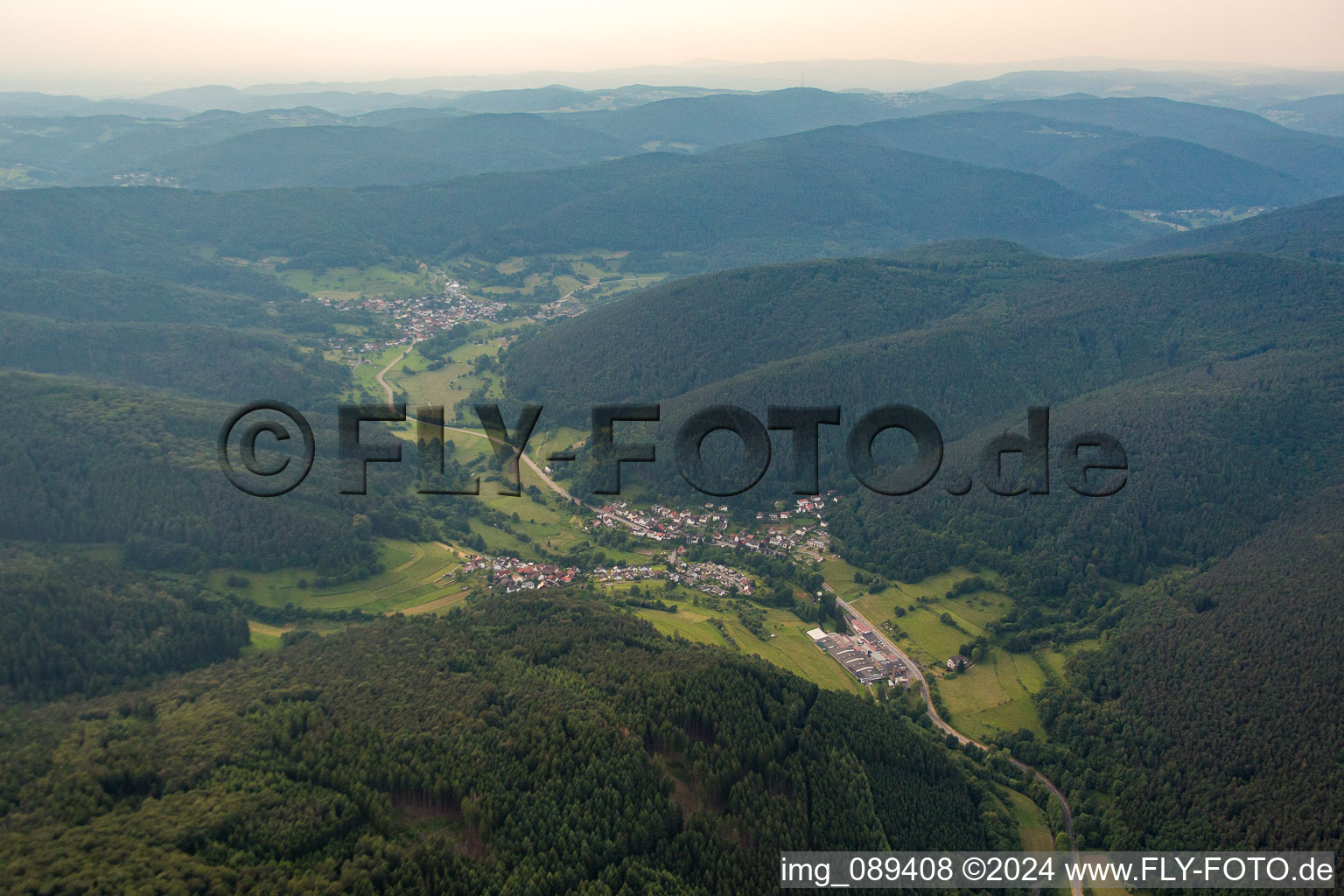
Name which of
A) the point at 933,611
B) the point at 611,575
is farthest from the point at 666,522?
the point at 933,611

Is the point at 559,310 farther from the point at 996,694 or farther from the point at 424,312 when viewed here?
the point at 996,694

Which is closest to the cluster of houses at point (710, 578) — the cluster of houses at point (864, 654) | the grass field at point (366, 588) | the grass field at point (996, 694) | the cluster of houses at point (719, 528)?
the cluster of houses at point (719, 528)

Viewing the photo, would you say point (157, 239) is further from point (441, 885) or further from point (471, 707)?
point (441, 885)

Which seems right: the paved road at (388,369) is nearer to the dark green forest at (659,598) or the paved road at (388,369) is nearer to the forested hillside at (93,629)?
the dark green forest at (659,598)

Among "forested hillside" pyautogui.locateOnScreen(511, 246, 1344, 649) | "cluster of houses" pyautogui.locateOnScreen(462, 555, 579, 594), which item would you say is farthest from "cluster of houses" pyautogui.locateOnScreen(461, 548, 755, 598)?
"forested hillside" pyautogui.locateOnScreen(511, 246, 1344, 649)

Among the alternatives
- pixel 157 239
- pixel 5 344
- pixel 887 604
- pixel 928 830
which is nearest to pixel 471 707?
pixel 928 830

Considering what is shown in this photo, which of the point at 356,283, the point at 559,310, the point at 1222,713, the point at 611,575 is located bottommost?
the point at 1222,713
